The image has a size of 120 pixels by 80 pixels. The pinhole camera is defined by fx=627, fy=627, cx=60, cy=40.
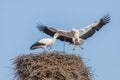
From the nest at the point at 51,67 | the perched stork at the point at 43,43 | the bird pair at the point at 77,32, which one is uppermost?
the bird pair at the point at 77,32

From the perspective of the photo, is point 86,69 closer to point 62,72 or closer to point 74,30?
point 62,72

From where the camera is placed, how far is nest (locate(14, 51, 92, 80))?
12.4 meters

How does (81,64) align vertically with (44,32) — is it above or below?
below

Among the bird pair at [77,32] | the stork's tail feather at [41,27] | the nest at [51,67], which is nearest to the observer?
the nest at [51,67]

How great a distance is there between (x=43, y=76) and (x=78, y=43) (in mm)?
3187

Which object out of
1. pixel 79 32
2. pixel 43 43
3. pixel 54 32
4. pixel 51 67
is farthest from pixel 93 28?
pixel 51 67

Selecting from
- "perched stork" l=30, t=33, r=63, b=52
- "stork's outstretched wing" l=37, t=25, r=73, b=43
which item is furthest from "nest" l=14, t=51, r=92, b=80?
"stork's outstretched wing" l=37, t=25, r=73, b=43

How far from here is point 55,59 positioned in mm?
12625

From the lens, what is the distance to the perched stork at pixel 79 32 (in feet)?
51.2

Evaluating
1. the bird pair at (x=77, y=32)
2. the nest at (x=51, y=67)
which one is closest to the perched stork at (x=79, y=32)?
the bird pair at (x=77, y=32)

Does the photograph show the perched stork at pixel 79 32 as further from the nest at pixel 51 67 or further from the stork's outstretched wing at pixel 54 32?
the nest at pixel 51 67

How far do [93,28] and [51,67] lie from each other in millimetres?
3981

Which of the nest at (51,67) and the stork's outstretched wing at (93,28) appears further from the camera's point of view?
the stork's outstretched wing at (93,28)

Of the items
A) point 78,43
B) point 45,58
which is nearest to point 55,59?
point 45,58
